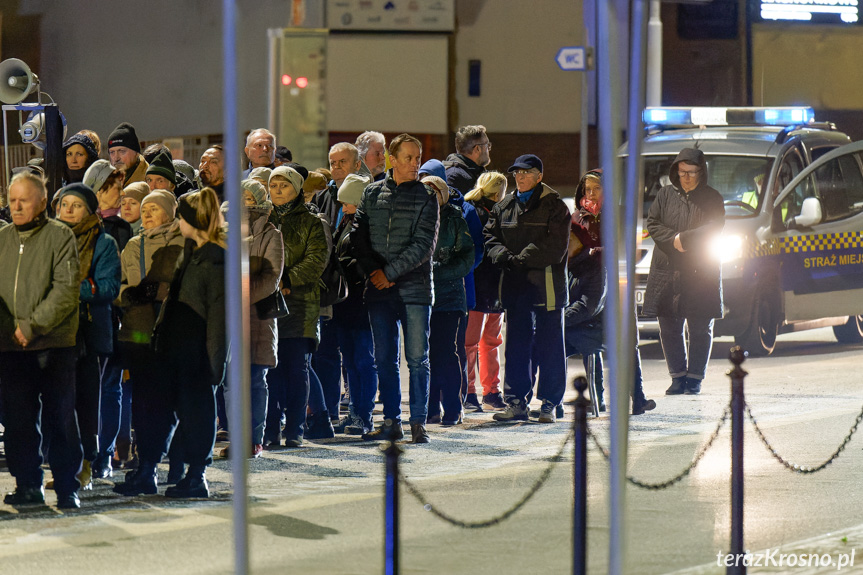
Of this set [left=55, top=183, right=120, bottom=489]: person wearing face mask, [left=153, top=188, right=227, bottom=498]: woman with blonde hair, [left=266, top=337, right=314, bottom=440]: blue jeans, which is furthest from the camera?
[left=266, top=337, right=314, bottom=440]: blue jeans

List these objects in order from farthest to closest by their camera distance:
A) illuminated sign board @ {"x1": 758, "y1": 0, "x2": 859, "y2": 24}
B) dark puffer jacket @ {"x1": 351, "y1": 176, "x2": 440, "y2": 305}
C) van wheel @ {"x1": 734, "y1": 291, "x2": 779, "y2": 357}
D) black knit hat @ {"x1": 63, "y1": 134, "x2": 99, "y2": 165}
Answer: illuminated sign board @ {"x1": 758, "y1": 0, "x2": 859, "y2": 24}
van wheel @ {"x1": 734, "y1": 291, "x2": 779, "y2": 357}
black knit hat @ {"x1": 63, "y1": 134, "x2": 99, "y2": 165}
dark puffer jacket @ {"x1": 351, "y1": 176, "x2": 440, "y2": 305}

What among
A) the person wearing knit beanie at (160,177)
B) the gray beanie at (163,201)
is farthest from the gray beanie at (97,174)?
the gray beanie at (163,201)

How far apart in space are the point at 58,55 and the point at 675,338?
774 inches

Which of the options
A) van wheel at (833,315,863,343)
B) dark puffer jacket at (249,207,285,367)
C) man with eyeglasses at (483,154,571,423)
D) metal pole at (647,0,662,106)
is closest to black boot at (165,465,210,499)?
dark puffer jacket at (249,207,285,367)

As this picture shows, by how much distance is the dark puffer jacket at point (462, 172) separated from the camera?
1211 cm

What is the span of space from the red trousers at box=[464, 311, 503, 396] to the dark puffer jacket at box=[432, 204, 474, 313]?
114 centimetres

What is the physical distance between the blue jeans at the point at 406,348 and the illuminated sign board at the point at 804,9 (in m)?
22.0

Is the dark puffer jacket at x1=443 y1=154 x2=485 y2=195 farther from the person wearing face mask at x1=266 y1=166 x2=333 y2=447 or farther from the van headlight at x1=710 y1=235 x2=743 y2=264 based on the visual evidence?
the van headlight at x1=710 y1=235 x2=743 y2=264

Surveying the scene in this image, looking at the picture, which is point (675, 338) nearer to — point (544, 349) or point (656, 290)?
point (656, 290)

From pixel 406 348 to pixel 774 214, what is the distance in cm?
617

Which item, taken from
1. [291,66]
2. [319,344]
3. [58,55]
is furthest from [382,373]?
[58,55]

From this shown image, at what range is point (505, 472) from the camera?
9273 millimetres

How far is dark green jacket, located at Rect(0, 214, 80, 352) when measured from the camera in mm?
8031

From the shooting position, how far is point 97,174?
982 cm
